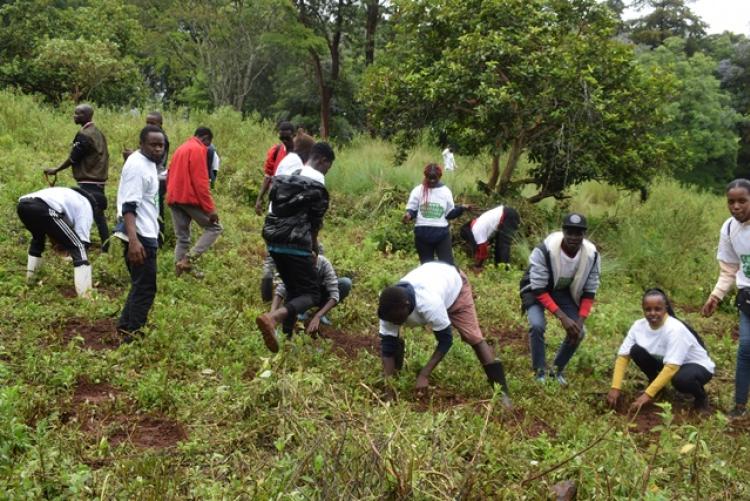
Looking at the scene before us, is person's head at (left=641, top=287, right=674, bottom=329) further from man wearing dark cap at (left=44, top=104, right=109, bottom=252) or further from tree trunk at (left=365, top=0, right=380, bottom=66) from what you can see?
tree trunk at (left=365, top=0, right=380, bottom=66)

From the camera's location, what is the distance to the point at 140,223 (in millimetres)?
5066

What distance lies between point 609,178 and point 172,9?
17161 millimetres

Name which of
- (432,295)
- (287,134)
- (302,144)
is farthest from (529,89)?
(432,295)

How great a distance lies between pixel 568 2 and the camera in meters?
11.4

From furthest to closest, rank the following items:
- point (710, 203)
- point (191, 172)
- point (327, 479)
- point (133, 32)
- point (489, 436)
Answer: point (133, 32)
point (710, 203)
point (191, 172)
point (489, 436)
point (327, 479)

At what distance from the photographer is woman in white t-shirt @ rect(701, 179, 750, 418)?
4867mm

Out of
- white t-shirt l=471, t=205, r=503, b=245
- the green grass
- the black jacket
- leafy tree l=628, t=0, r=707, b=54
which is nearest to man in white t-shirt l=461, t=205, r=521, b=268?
white t-shirt l=471, t=205, r=503, b=245

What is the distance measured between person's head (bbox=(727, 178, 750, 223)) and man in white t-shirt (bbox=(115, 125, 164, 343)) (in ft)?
14.0

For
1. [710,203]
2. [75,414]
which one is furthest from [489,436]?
[710,203]

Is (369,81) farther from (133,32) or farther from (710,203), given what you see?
(133,32)

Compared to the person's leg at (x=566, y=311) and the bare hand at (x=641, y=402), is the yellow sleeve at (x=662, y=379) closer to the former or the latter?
the bare hand at (x=641, y=402)

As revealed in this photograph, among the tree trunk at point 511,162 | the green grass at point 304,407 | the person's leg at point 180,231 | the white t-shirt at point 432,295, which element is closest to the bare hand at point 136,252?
the green grass at point 304,407

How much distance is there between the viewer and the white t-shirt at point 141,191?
5.00 metres

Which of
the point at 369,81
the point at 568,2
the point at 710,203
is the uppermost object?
the point at 568,2
